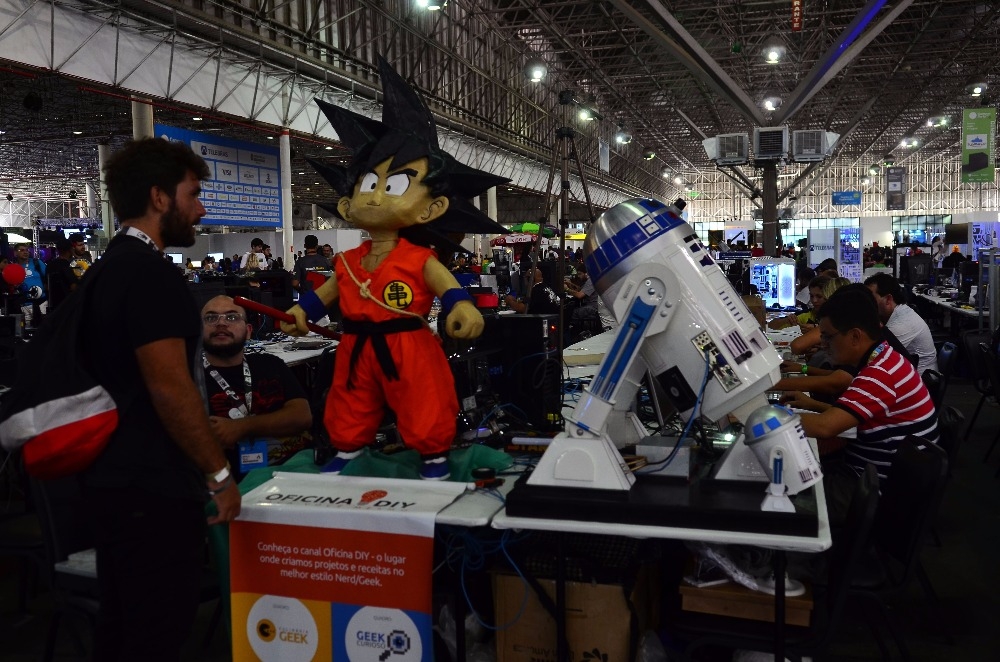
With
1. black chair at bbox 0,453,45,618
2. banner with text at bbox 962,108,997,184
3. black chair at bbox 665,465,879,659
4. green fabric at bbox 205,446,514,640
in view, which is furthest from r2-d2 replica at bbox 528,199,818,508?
banner with text at bbox 962,108,997,184

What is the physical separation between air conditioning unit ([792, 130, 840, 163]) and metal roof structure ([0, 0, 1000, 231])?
464mm

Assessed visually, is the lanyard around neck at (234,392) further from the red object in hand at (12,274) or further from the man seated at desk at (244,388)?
the red object in hand at (12,274)

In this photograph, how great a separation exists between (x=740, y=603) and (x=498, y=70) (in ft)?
63.0

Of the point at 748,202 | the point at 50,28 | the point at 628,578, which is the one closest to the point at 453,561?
the point at 628,578

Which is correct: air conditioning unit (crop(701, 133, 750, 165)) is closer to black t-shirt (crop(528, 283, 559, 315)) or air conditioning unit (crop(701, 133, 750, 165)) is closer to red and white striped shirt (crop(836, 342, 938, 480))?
black t-shirt (crop(528, 283, 559, 315))

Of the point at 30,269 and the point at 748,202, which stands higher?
the point at 748,202

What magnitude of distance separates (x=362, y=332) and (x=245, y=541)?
71 cm

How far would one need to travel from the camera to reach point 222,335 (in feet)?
10.2

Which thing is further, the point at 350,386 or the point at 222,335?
the point at 222,335

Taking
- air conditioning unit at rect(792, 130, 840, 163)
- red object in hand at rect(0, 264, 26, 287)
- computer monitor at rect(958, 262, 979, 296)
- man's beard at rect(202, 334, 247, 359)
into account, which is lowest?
man's beard at rect(202, 334, 247, 359)

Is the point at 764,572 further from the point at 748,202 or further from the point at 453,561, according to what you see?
the point at 748,202

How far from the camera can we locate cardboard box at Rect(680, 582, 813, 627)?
2.03 metres

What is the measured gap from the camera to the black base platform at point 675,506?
176 centimetres

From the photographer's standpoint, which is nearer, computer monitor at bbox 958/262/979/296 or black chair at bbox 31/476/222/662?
black chair at bbox 31/476/222/662
